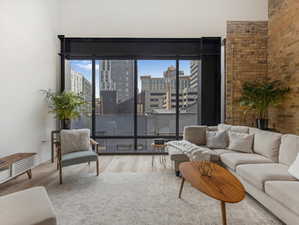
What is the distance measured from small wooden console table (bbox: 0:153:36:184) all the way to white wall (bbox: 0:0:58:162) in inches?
12.1

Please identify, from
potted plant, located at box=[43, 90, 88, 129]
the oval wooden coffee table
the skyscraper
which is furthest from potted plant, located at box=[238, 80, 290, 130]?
potted plant, located at box=[43, 90, 88, 129]

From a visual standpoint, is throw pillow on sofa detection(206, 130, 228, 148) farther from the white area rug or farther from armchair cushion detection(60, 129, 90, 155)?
armchair cushion detection(60, 129, 90, 155)

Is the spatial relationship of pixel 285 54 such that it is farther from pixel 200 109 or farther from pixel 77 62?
pixel 77 62

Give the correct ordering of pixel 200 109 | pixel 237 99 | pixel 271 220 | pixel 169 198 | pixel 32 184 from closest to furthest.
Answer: pixel 271 220, pixel 169 198, pixel 32 184, pixel 237 99, pixel 200 109

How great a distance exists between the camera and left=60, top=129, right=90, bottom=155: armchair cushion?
369cm

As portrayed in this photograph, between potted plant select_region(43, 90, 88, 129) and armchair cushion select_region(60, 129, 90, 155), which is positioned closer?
armchair cushion select_region(60, 129, 90, 155)

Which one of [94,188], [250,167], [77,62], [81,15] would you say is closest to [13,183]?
[94,188]

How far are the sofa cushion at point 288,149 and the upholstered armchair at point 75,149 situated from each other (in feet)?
10.3

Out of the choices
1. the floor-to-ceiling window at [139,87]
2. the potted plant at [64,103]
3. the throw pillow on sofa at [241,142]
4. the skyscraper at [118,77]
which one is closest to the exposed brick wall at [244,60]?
the floor-to-ceiling window at [139,87]

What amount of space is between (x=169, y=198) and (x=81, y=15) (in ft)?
17.0

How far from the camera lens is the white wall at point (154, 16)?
5.17m

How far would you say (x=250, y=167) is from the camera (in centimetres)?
271

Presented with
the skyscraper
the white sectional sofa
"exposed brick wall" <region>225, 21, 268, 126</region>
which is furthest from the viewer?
the skyscraper

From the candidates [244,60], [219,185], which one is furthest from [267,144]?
[244,60]
